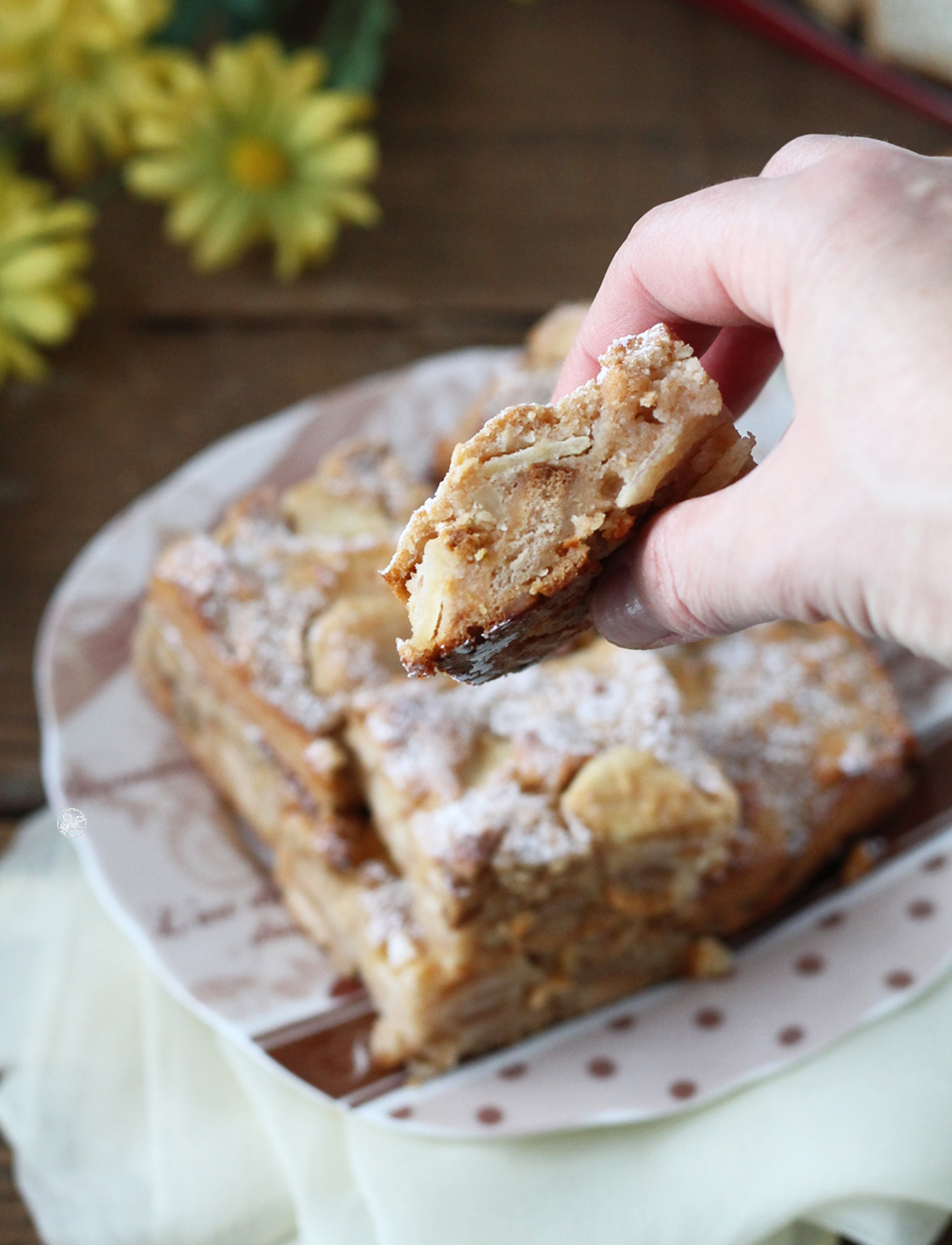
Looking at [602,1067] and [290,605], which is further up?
[290,605]

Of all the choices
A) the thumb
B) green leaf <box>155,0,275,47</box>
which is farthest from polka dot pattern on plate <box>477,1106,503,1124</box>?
green leaf <box>155,0,275,47</box>

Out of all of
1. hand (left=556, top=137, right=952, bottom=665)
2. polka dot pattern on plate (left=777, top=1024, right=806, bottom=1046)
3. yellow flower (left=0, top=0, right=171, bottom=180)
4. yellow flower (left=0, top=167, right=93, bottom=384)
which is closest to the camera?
hand (left=556, top=137, right=952, bottom=665)

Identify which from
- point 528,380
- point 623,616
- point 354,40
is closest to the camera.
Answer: point 623,616

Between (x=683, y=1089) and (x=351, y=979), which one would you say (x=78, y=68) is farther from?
(x=683, y=1089)

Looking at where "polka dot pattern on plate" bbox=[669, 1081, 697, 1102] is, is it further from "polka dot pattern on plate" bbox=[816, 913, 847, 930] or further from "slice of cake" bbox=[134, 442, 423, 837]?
"slice of cake" bbox=[134, 442, 423, 837]

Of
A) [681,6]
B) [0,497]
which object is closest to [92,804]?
[0,497]

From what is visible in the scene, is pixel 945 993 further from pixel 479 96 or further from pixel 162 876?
pixel 479 96

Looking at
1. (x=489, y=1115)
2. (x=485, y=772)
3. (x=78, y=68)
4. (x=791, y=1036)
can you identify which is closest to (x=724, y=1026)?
(x=791, y=1036)
